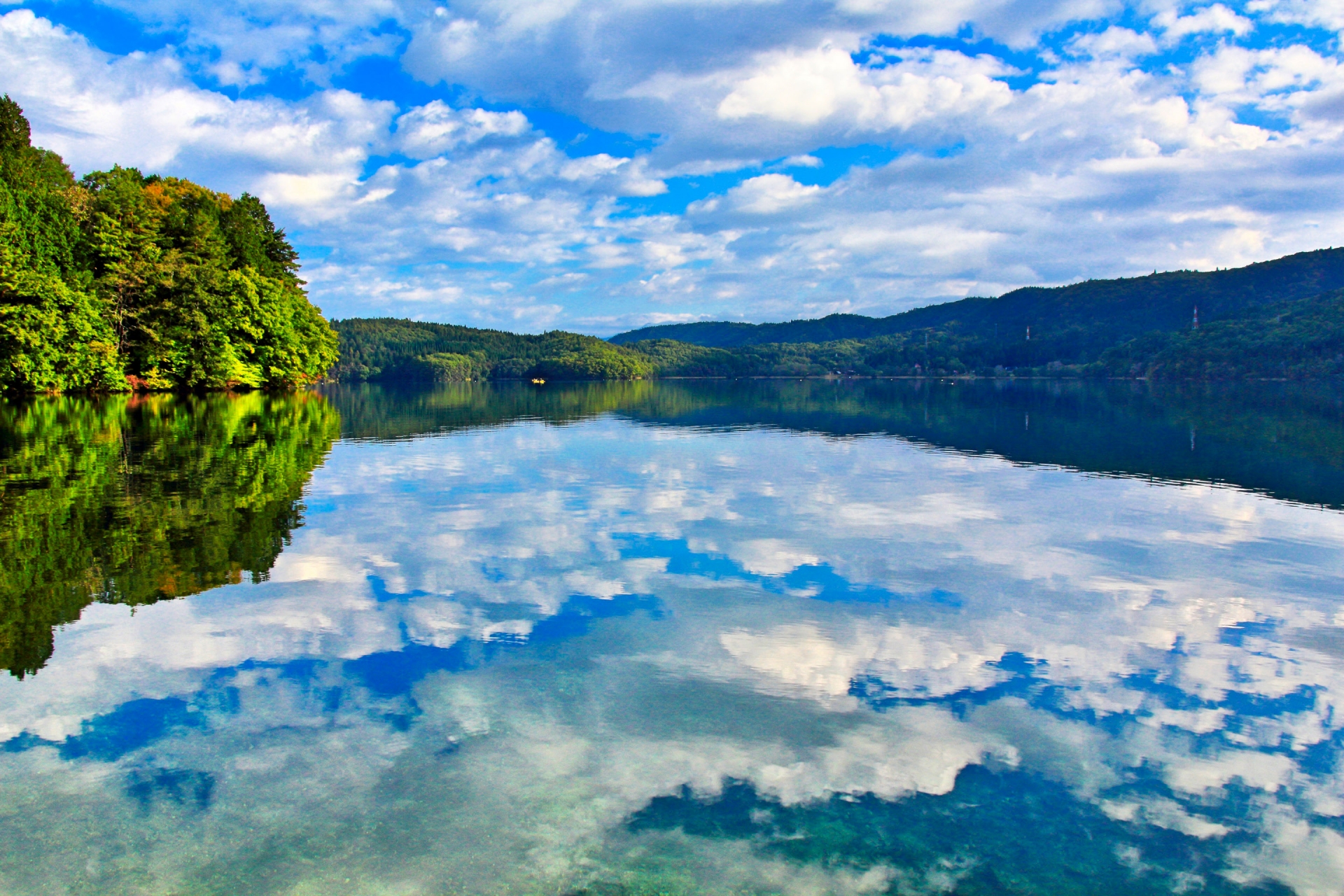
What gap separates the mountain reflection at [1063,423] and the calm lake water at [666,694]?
6.45 m

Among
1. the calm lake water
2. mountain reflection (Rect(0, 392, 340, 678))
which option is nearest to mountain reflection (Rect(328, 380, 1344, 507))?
the calm lake water

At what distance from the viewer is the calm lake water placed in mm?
4715

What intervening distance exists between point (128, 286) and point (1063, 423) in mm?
59403

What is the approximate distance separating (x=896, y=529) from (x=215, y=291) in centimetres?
6217

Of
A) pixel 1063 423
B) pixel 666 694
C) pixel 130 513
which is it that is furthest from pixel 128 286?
pixel 666 694

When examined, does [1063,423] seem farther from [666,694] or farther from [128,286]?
[128,286]

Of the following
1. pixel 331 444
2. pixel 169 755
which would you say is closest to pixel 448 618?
pixel 169 755

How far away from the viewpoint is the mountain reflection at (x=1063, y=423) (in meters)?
22.5

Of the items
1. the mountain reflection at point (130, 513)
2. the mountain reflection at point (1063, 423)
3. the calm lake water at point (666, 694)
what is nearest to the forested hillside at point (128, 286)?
the mountain reflection at point (1063, 423)

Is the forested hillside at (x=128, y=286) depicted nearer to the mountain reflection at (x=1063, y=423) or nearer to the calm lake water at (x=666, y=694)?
the mountain reflection at (x=1063, y=423)

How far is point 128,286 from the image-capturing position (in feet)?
184

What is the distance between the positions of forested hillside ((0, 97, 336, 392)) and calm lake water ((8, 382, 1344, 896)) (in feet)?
131

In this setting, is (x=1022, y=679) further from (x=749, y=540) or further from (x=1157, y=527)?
(x=1157, y=527)

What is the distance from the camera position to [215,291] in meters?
61.4
